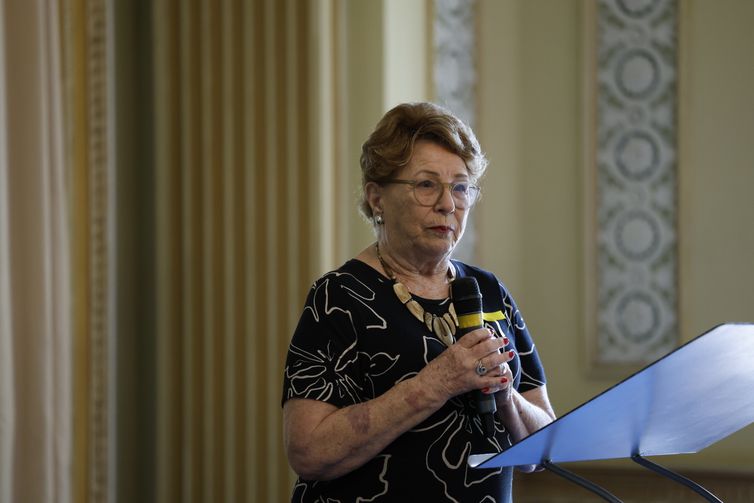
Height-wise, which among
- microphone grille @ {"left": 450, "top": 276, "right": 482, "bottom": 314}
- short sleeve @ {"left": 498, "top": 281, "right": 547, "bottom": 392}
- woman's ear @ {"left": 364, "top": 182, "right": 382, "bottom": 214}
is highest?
woman's ear @ {"left": 364, "top": 182, "right": 382, "bottom": 214}

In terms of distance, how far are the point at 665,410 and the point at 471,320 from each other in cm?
38

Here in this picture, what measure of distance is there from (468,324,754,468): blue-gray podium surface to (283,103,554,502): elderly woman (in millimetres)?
178

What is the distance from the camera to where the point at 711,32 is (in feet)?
11.9

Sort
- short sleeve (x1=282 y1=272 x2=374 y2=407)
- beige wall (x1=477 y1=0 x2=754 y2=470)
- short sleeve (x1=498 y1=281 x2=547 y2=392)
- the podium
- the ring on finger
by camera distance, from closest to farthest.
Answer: the podium
the ring on finger
short sleeve (x1=282 y1=272 x2=374 y2=407)
short sleeve (x1=498 y1=281 x2=547 y2=392)
beige wall (x1=477 y1=0 x2=754 y2=470)

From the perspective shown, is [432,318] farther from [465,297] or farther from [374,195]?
[374,195]

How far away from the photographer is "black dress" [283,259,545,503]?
1.62 metres

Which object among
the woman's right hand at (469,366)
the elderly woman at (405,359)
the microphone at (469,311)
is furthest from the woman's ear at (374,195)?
the woman's right hand at (469,366)

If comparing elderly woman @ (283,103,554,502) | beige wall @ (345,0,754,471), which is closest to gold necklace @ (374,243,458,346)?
elderly woman @ (283,103,554,502)

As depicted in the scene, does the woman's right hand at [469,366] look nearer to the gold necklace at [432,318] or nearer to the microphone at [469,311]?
the microphone at [469,311]

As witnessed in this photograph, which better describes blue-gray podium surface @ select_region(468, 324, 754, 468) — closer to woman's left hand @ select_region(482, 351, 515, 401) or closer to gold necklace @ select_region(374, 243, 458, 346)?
woman's left hand @ select_region(482, 351, 515, 401)

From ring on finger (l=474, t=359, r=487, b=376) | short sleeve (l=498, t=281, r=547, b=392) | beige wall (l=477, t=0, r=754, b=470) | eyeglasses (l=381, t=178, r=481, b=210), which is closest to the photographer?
ring on finger (l=474, t=359, r=487, b=376)

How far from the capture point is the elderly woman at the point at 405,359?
1.54 metres

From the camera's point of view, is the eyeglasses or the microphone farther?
the eyeglasses

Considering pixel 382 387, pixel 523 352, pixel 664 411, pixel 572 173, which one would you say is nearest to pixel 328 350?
pixel 382 387
